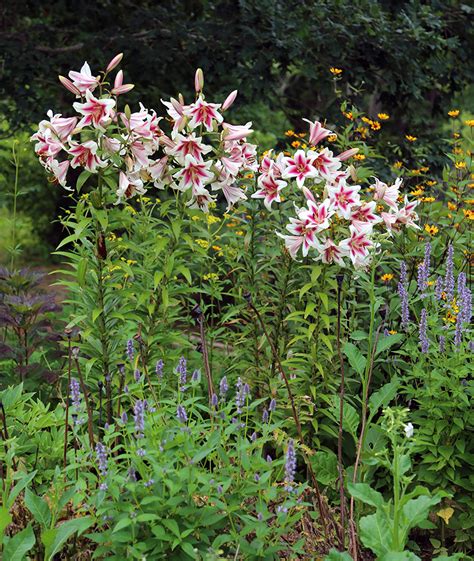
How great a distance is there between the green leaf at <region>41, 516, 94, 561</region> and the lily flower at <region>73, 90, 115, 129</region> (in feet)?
4.98

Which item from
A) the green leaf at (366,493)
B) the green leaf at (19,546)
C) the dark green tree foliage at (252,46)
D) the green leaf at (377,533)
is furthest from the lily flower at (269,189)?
the dark green tree foliage at (252,46)

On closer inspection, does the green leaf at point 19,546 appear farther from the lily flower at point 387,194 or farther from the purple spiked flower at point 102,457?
the lily flower at point 387,194

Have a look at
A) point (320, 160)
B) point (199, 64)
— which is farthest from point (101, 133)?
point (199, 64)

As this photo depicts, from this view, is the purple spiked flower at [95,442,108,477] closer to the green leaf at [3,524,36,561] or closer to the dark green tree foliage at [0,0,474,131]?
the green leaf at [3,524,36,561]

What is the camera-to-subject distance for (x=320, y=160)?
3.76 meters

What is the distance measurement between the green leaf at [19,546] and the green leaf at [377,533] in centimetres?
104

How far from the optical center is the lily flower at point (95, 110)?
3357mm

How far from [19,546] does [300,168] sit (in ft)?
6.28

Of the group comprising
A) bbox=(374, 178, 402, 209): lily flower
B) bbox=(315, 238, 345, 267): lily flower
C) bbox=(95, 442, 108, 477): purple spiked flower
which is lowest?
bbox=(95, 442, 108, 477): purple spiked flower

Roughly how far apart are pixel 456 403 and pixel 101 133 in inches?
70.3

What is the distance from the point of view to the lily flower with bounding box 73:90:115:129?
132 inches

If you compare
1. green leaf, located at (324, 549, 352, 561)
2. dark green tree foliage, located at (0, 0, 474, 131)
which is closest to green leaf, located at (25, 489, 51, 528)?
green leaf, located at (324, 549, 352, 561)

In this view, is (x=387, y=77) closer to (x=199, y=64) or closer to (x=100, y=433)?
(x=199, y=64)

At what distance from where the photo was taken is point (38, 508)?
2844 millimetres
